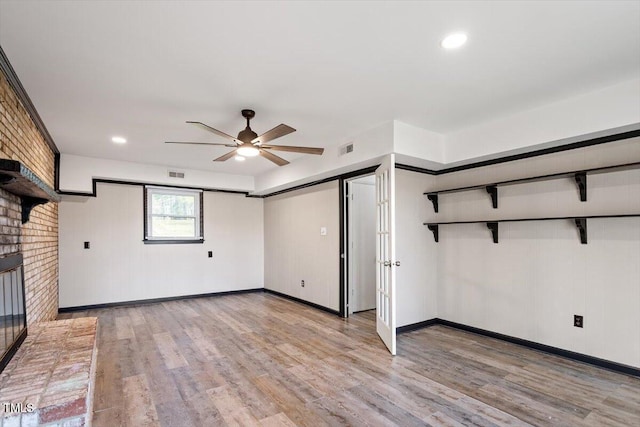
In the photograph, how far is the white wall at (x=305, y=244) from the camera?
5277 millimetres

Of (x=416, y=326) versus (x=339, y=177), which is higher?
(x=339, y=177)

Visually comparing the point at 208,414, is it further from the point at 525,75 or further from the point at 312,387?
the point at 525,75

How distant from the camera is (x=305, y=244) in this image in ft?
19.5

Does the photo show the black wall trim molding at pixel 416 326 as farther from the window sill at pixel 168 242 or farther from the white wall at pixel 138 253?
the window sill at pixel 168 242

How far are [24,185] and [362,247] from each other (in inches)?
173

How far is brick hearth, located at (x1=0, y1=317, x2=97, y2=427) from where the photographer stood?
1.59 m

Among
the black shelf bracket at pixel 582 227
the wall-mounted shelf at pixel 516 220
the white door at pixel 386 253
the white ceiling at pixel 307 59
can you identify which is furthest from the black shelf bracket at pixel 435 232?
the black shelf bracket at pixel 582 227

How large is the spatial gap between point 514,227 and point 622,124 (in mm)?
1435

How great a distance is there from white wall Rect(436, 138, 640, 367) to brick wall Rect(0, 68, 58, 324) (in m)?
4.59

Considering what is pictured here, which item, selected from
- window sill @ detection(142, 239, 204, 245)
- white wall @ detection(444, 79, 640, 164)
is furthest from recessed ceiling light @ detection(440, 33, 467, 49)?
window sill @ detection(142, 239, 204, 245)

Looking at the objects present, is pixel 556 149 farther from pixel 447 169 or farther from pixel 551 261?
pixel 447 169

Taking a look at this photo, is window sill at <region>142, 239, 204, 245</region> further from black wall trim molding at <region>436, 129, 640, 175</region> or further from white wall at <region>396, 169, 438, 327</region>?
black wall trim molding at <region>436, 129, 640, 175</region>

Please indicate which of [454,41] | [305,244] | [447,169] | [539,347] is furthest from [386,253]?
[305,244]

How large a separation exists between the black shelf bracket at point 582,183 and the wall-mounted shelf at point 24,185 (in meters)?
4.40
